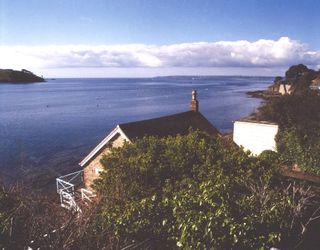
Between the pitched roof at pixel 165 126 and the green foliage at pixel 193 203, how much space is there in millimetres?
7527

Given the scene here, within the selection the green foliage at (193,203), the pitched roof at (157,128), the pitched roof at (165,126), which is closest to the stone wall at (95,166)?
the pitched roof at (157,128)

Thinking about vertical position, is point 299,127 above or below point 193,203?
below

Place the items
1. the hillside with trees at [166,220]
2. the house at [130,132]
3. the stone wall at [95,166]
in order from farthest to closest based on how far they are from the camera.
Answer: the stone wall at [95,166] → the house at [130,132] → the hillside with trees at [166,220]

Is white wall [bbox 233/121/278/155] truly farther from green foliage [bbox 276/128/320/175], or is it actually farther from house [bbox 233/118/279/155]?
green foliage [bbox 276/128/320/175]

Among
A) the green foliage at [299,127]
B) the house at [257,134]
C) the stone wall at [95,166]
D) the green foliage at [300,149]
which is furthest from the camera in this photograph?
the house at [257,134]

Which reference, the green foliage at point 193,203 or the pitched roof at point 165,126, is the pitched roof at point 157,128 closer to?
the pitched roof at point 165,126

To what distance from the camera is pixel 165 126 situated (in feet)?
90.3

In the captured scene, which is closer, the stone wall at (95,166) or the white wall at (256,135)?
the stone wall at (95,166)

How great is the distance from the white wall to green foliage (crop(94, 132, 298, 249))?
17.4 meters

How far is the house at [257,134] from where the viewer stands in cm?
3359

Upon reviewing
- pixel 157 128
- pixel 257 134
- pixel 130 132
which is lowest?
pixel 257 134

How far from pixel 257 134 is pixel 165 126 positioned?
1201cm

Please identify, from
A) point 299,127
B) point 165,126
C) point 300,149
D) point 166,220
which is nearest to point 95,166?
point 165,126

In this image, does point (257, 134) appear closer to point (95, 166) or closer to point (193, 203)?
point (95, 166)
